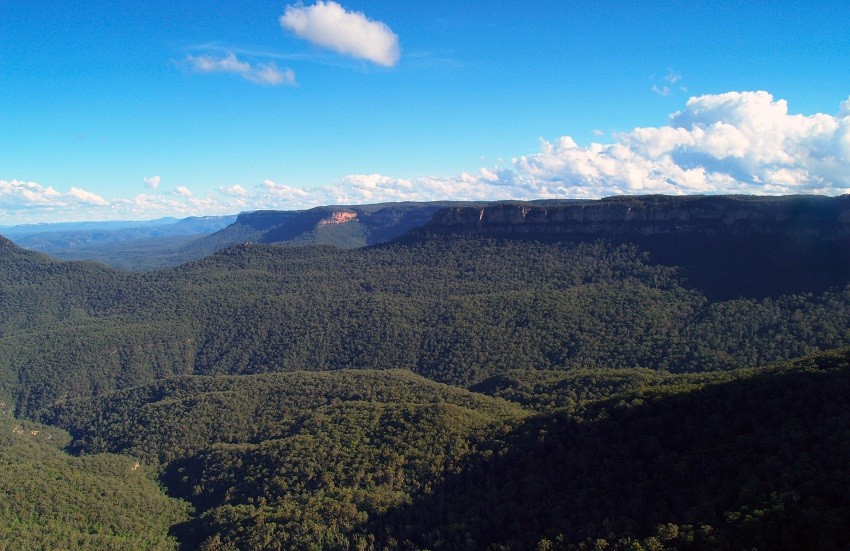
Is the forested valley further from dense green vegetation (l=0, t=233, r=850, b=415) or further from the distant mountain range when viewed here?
the distant mountain range

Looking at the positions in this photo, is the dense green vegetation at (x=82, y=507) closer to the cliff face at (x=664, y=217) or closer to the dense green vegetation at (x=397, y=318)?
the dense green vegetation at (x=397, y=318)

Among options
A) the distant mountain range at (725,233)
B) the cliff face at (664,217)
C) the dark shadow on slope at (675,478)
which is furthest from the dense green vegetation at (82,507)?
the cliff face at (664,217)

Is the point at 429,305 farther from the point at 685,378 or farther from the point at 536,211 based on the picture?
the point at 685,378

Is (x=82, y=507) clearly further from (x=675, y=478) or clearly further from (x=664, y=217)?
(x=664, y=217)

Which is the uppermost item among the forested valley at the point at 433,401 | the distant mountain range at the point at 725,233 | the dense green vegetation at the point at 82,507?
the distant mountain range at the point at 725,233

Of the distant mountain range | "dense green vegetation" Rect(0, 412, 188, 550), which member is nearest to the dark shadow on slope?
"dense green vegetation" Rect(0, 412, 188, 550)

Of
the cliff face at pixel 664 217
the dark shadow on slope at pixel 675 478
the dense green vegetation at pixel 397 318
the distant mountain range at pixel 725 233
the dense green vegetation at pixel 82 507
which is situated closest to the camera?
the dark shadow on slope at pixel 675 478

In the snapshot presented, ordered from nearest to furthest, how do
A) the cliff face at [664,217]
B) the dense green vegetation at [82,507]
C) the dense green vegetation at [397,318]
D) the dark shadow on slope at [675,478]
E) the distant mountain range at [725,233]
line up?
the dark shadow on slope at [675,478], the dense green vegetation at [82,507], the dense green vegetation at [397,318], the distant mountain range at [725,233], the cliff face at [664,217]
